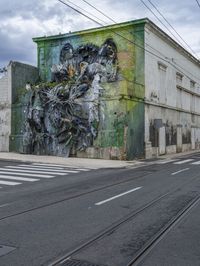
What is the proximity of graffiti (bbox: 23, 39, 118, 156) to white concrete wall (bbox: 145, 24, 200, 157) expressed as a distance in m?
3.19

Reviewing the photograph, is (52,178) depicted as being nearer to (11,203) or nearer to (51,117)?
(11,203)

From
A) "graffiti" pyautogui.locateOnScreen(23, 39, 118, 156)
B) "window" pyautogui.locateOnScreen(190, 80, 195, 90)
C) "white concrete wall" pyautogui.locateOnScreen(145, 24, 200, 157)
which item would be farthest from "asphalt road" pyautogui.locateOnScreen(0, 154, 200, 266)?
"window" pyautogui.locateOnScreen(190, 80, 195, 90)

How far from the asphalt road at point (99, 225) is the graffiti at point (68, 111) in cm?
1496

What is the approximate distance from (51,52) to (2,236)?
31.0 metres

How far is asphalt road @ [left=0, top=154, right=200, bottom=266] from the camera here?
557 cm

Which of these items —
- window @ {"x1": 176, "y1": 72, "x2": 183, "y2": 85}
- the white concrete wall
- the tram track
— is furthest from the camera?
window @ {"x1": 176, "y1": 72, "x2": 183, "y2": 85}

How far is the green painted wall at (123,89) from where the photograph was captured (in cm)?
2671

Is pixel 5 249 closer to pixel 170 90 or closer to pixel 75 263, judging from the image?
pixel 75 263

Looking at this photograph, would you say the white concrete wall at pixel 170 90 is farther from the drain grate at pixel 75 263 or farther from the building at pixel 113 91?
the drain grate at pixel 75 263

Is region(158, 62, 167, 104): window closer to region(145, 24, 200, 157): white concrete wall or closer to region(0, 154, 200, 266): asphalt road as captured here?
region(145, 24, 200, 157): white concrete wall

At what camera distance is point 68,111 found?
28672 millimetres

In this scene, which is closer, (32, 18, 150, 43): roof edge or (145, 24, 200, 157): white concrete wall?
(32, 18, 150, 43): roof edge

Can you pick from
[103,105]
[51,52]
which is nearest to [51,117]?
[103,105]

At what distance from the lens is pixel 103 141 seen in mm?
27297
